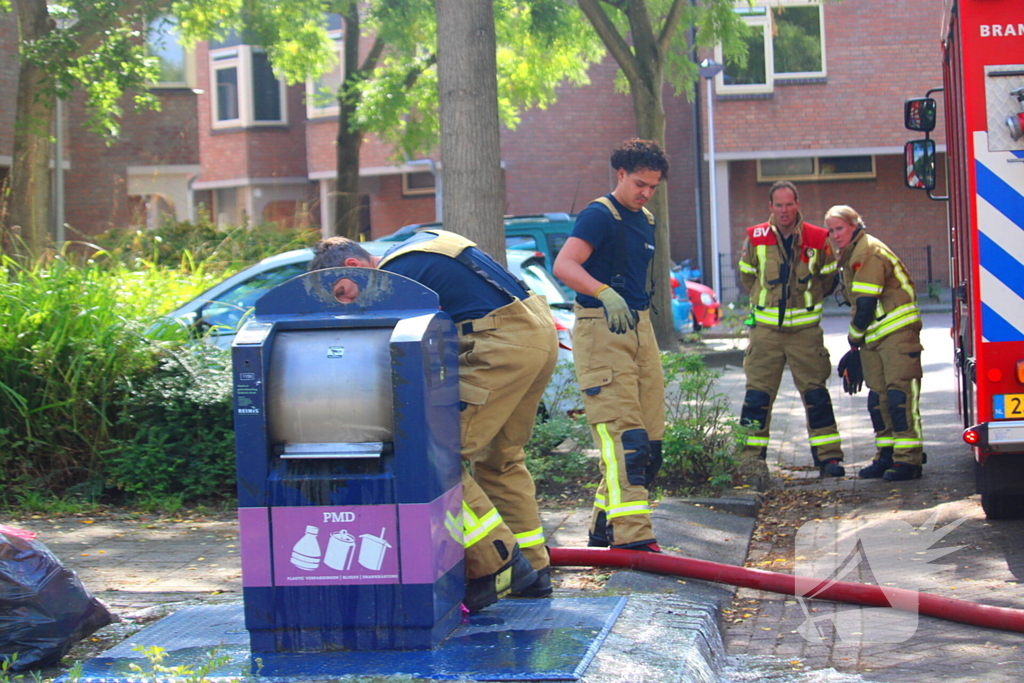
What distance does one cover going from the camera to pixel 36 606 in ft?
13.1

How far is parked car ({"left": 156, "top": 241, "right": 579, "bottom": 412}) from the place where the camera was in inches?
320

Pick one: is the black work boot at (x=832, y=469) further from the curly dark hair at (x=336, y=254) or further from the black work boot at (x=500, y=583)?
the curly dark hair at (x=336, y=254)

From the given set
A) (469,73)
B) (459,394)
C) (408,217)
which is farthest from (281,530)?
(408,217)

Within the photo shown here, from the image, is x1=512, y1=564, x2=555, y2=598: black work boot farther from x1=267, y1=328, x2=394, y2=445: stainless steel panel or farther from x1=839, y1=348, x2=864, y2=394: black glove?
x1=839, y1=348, x2=864, y2=394: black glove

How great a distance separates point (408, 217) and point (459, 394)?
2609 cm

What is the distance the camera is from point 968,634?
15.0 ft

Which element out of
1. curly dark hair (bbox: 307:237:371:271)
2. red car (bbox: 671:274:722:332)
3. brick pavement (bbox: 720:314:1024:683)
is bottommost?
brick pavement (bbox: 720:314:1024:683)

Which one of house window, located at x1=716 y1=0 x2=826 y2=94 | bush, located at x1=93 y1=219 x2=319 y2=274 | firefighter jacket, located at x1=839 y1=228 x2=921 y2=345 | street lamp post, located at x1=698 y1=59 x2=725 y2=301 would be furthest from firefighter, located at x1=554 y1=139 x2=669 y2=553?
house window, located at x1=716 y1=0 x2=826 y2=94

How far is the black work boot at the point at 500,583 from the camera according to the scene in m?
4.42

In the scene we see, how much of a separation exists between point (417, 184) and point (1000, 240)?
25227 mm

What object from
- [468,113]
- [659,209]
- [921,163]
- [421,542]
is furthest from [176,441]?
[659,209]

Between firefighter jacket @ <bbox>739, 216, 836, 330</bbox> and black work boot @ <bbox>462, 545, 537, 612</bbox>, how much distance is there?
13.0ft

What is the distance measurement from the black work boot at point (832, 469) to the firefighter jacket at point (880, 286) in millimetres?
867

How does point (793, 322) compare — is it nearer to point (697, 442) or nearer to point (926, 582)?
point (697, 442)
